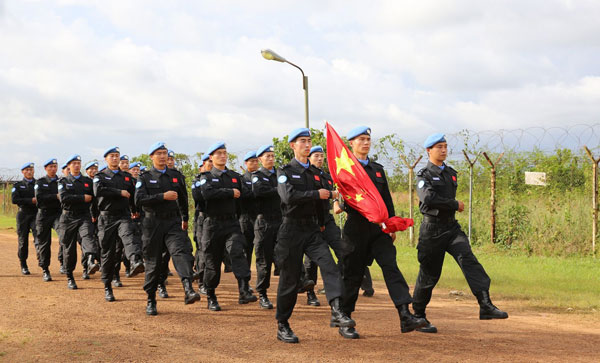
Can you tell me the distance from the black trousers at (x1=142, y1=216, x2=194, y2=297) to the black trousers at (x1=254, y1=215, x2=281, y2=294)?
108cm

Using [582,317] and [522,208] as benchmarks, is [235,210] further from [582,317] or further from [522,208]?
[522,208]

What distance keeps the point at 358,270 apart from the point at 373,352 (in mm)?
1038

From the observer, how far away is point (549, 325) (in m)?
7.05

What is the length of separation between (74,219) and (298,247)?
5706 mm

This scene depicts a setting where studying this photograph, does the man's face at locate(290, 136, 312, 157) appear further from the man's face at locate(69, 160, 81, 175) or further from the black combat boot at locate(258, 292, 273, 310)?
the man's face at locate(69, 160, 81, 175)

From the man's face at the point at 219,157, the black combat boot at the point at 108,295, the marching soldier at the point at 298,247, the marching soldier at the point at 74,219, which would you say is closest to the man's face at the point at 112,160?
the marching soldier at the point at 74,219

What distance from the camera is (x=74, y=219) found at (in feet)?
33.8

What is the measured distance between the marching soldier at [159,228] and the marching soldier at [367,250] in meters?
2.26

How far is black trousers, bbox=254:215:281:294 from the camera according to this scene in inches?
328

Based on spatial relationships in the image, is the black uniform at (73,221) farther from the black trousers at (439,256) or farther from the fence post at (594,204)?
the fence post at (594,204)

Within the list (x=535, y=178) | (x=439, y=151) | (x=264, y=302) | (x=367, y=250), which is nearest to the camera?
(x=367, y=250)

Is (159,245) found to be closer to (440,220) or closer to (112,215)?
(112,215)

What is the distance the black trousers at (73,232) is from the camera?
10.1 meters

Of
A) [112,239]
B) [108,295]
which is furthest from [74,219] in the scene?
[108,295]
